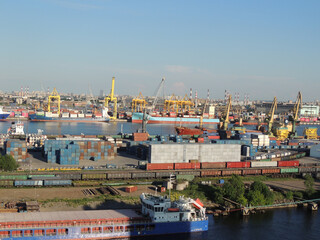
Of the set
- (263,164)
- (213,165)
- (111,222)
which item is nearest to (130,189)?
(111,222)

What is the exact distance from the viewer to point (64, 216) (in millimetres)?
20578

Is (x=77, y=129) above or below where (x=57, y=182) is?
above

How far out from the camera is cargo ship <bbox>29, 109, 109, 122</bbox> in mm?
98562

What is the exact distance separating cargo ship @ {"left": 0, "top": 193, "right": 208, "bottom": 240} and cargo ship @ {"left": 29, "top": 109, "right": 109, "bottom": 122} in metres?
80.0

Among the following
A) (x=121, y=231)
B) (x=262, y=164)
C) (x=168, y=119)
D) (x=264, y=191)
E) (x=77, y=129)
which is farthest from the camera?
(x=168, y=119)

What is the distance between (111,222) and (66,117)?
271 ft

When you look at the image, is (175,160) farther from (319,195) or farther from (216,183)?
(319,195)

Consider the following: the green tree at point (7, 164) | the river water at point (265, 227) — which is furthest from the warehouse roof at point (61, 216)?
the green tree at point (7, 164)

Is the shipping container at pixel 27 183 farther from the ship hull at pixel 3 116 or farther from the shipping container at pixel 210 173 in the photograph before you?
the ship hull at pixel 3 116

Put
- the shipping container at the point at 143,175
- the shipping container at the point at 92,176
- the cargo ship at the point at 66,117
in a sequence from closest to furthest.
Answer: the shipping container at the point at 92,176
the shipping container at the point at 143,175
the cargo ship at the point at 66,117

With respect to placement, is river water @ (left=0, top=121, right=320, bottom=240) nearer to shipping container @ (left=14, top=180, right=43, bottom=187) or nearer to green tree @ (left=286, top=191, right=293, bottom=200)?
green tree @ (left=286, top=191, right=293, bottom=200)

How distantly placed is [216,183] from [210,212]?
738 centimetres

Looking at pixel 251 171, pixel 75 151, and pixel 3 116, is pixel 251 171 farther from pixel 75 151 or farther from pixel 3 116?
pixel 3 116

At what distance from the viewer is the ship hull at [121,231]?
19.0 metres
